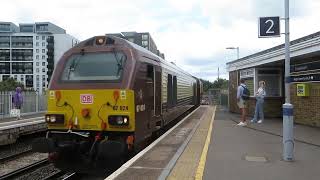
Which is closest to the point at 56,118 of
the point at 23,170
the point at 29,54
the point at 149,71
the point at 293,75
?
the point at 149,71

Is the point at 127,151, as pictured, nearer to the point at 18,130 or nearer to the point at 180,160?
the point at 180,160

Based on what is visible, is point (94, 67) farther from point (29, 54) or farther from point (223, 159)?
point (29, 54)

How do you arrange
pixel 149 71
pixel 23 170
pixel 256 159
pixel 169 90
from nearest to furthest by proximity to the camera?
pixel 256 159 < pixel 149 71 < pixel 23 170 < pixel 169 90

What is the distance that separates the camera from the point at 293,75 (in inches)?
665

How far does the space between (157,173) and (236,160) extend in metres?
2.16

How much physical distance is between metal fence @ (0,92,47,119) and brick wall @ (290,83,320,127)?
15.0 meters

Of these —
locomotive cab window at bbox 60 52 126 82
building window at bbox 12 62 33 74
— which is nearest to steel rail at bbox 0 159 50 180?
locomotive cab window at bbox 60 52 126 82

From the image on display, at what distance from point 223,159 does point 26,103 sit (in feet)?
69.7

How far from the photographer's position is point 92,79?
33.8ft

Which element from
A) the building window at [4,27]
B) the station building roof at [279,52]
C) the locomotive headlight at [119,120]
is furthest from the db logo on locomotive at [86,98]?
the building window at [4,27]

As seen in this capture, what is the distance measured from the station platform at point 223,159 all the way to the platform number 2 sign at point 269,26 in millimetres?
2628

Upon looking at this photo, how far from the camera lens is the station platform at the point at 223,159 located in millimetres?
8180

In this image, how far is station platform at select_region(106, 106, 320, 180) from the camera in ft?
26.8

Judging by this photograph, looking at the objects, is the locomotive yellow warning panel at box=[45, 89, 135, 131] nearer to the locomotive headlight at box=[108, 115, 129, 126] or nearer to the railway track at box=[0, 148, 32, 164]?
the locomotive headlight at box=[108, 115, 129, 126]
